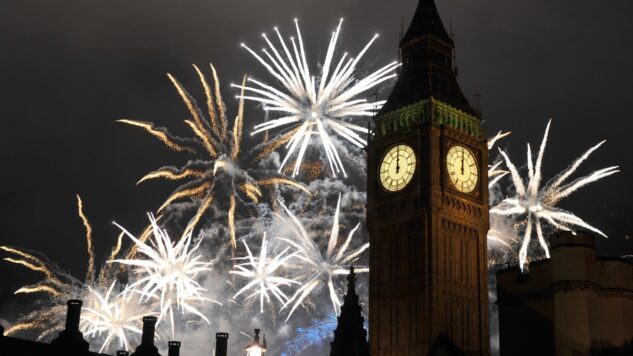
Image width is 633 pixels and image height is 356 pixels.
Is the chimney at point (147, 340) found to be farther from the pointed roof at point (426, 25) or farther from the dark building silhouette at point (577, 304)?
the pointed roof at point (426, 25)

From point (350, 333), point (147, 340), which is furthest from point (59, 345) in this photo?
point (350, 333)

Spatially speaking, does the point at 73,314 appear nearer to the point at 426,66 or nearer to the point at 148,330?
the point at 148,330

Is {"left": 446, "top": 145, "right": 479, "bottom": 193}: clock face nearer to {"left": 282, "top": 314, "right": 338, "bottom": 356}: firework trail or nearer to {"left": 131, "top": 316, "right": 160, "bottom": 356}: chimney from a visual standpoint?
{"left": 131, "top": 316, "right": 160, "bottom": 356}: chimney

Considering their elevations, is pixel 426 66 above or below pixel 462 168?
above

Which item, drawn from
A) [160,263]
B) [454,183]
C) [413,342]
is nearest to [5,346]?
[160,263]

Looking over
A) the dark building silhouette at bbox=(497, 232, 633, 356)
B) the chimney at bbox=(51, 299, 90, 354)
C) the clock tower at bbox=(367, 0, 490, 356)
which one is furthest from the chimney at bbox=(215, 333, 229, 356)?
the dark building silhouette at bbox=(497, 232, 633, 356)

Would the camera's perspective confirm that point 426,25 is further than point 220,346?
Yes
